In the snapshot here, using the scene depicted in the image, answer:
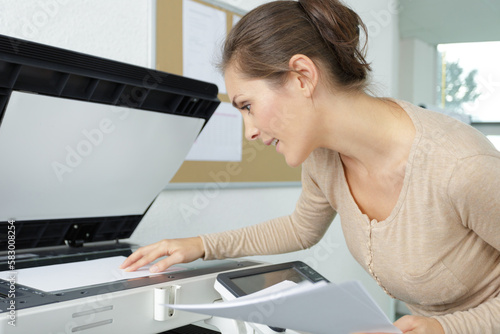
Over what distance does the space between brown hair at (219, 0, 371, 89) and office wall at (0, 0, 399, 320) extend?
24 cm

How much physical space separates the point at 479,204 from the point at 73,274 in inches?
29.8

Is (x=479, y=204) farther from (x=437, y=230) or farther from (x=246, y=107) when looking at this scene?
(x=246, y=107)

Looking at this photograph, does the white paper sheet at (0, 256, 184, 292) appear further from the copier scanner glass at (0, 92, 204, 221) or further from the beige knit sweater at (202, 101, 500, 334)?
the beige knit sweater at (202, 101, 500, 334)

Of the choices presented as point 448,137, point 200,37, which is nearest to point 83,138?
point 448,137

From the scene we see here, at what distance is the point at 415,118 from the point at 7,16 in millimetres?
985

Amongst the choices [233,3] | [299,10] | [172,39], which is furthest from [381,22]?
[299,10]

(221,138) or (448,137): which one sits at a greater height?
(221,138)

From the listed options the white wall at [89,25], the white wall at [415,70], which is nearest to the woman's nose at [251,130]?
the white wall at [89,25]

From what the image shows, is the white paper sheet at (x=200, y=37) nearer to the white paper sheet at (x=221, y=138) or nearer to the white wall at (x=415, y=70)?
the white paper sheet at (x=221, y=138)

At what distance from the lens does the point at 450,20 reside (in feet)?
11.7

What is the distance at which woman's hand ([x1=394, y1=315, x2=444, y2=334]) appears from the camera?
82 centimetres

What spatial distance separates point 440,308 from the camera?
1096mm

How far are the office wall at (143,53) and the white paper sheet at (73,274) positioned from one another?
0.40 metres

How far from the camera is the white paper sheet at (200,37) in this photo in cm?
165
